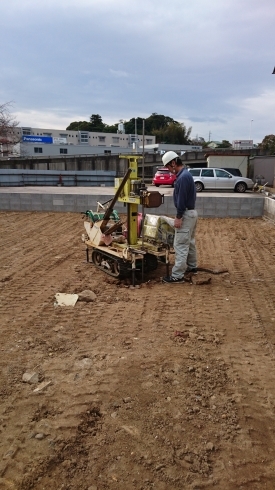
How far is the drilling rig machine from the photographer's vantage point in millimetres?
5367

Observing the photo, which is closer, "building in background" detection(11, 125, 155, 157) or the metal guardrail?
the metal guardrail

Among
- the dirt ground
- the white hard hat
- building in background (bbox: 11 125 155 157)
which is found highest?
building in background (bbox: 11 125 155 157)

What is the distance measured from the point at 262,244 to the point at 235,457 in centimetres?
661

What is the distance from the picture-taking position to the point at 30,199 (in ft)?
42.6

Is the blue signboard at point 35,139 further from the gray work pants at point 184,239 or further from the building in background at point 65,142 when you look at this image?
the gray work pants at point 184,239

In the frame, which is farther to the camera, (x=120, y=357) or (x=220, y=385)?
(x=120, y=357)

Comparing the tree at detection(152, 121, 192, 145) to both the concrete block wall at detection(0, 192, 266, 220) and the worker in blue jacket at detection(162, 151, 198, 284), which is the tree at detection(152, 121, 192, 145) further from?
the worker in blue jacket at detection(162, 151, 198, 284)

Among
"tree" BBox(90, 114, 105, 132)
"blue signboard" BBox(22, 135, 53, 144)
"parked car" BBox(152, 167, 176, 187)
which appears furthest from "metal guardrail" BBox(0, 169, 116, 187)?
"tree" BBox(90, 114, 105, 132)

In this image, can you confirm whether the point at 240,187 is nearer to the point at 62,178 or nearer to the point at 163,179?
the point at 163,179

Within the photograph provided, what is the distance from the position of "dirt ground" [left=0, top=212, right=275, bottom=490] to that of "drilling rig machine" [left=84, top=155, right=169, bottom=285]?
1.33 feet

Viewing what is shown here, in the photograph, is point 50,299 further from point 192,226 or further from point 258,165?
point 258,165

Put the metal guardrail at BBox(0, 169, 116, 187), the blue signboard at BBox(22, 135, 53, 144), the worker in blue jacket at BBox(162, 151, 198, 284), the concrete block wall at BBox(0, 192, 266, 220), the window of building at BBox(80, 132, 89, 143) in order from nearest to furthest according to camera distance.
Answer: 1. the worker in blue jacket at BBox(162, 151, 198, 284)
2. the concrete block wall at BBox(0, 192, 266, 220)
3. the metal guardrail at BBox(0, 169, 116, 187)
4. the blue signboard at BBox(22, 135, 53, 144)
5. the window of building at BBox(80, 132, 89, 143)

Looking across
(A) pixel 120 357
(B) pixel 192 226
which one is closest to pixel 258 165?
(B) pixel 192 226

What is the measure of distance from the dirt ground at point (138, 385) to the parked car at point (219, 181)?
49.7 ft
